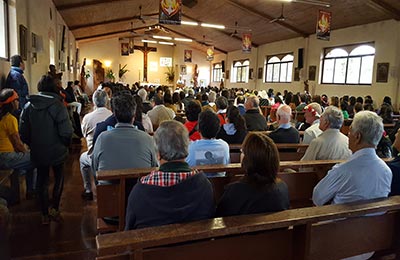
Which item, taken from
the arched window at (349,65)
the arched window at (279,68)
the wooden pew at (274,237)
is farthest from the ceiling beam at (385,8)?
the wooden pew at (274,237)

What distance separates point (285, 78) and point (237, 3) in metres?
4.21

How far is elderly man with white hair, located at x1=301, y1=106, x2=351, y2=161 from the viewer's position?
2.80m

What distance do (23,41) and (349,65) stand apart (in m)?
9.64

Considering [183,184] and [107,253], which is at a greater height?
[183,184]

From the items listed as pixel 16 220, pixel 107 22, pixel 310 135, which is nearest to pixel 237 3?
pixel 107 22

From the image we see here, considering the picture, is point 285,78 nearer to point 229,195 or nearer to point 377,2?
point 377,2

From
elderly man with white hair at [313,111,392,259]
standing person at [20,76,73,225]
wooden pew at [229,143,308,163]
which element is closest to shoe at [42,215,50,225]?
standing person at [20,76,73,225]

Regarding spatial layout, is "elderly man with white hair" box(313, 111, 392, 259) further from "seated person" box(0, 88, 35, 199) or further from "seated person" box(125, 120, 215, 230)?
"seated person" box(0, 88, 35, 199)

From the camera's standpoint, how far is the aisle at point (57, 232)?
2531 mm

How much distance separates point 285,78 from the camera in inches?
567

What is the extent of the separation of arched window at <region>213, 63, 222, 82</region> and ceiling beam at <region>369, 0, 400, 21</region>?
13.4m

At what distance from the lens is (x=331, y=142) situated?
280 cm

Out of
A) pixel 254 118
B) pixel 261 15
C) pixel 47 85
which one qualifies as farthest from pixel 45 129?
pixel 261 15

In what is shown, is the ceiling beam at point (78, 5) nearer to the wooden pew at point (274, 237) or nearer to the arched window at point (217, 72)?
the wooden pew at point (274, 237)
